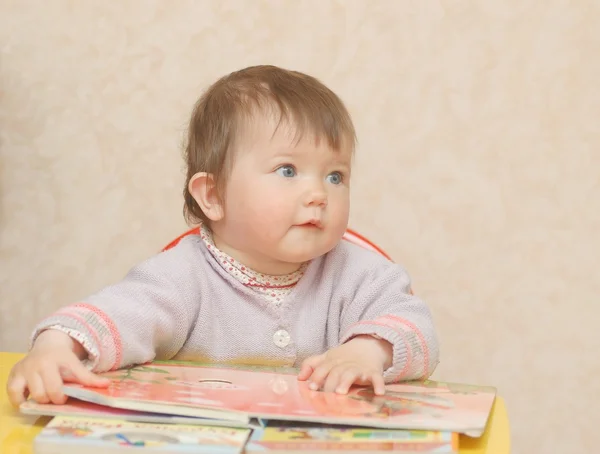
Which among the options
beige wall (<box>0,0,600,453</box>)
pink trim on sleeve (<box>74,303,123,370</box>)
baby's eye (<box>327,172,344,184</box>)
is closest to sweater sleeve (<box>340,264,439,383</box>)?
baby's eye (<box>327,172,344,184</box>)

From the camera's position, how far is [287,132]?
3.40 feet

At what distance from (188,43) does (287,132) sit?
2.46ft

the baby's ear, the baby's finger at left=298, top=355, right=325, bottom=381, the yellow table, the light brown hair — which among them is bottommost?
the yellow table

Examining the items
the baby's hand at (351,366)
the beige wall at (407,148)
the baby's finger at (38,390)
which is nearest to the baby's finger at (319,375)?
the baby's hand at (351,366)

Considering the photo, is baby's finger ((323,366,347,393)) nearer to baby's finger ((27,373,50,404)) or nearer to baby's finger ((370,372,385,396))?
baby's finger ((370,372,385,396))

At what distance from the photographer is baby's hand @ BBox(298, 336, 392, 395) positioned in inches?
33.1

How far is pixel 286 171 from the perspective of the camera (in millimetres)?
1044

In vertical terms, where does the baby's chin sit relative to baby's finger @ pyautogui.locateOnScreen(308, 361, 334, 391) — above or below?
above

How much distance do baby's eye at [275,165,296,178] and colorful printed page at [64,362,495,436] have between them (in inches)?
9.5

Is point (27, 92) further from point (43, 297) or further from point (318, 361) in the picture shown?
point (318, 361)

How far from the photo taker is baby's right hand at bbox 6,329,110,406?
763 millimetres

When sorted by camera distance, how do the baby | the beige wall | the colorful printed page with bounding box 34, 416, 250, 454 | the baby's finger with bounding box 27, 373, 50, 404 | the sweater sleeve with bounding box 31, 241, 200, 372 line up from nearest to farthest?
the colorful printed page with bounding box 34, 416, 250, 454, the baby's finger with bounding box 27, 373, 50, 404, the sweater sleeve with bounding box 31, 241, 200, 372, the baby, the beige wall

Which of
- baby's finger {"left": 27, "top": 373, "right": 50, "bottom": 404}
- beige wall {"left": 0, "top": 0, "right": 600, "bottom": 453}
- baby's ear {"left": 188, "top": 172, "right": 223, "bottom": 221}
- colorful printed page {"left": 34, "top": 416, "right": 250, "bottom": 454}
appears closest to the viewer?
colorful printed page {"left": 34, "top": 416, "right": 250, "bottom": 454}

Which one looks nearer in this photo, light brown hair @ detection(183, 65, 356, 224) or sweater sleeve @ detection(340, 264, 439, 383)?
sweater sleeve @ detection(340, 264, 439, 383)
